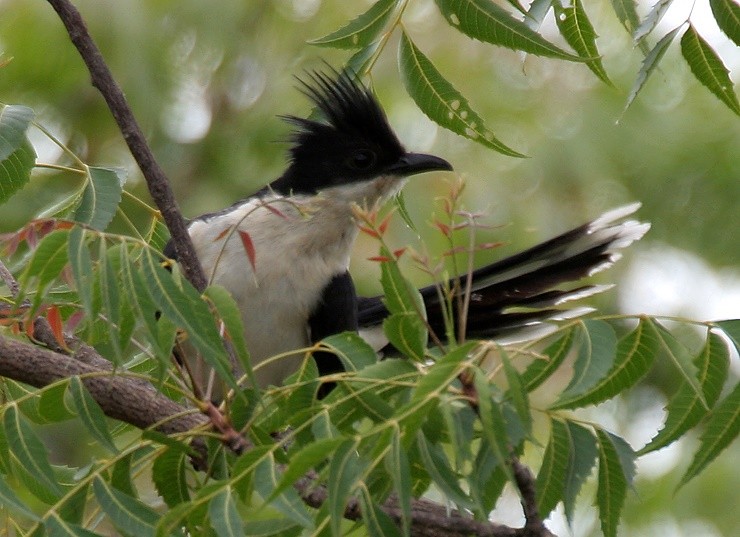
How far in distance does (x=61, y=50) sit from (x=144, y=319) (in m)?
6.71

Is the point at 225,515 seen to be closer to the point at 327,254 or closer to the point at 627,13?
the point at 627,13

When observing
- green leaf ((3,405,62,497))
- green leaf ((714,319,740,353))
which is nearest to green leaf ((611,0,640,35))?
green leaf ((714,319,740,353))

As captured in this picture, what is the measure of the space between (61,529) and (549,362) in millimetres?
1015

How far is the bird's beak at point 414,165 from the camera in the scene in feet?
14.4

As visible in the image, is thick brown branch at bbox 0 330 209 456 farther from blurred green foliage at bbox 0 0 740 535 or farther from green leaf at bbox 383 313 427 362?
blurred green foliage at bbox 0 0 740 535

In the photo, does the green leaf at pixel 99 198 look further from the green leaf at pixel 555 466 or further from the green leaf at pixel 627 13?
the green leaf at pixel 627 13

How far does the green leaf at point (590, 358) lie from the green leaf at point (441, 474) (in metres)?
0.25

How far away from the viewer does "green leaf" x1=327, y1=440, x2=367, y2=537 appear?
5.89ft

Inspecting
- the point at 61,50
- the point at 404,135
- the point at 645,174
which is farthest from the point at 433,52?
the point at 61,50

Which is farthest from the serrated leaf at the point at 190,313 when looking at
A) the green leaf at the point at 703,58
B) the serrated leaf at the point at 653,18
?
the green leaf at the point at 703,58

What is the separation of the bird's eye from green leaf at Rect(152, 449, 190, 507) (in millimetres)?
2310

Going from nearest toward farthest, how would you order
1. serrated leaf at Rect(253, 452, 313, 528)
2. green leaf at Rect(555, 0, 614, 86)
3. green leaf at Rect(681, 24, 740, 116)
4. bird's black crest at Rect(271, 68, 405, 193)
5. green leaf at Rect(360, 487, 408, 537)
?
serrated leaf at Rect(253, 452, 313, 528)
green leaf at Rect(360, 487, 408, 537)
green leaf at Rect(681, 24, 740, 116)
green leaf at Rect(555, 0, 614, 86)
bird's black crest at Rect(271, 68, 405, 193)

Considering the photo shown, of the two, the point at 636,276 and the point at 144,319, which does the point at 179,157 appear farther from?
the point at 144,319

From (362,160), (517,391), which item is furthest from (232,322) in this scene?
(362,160)
